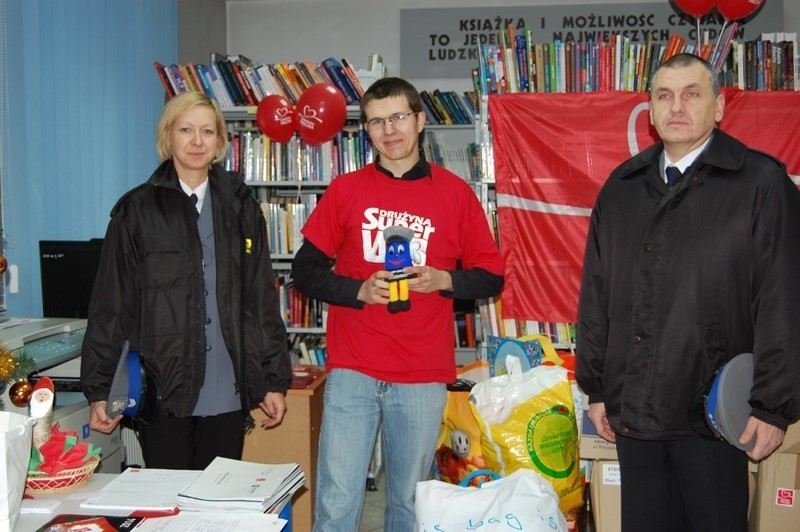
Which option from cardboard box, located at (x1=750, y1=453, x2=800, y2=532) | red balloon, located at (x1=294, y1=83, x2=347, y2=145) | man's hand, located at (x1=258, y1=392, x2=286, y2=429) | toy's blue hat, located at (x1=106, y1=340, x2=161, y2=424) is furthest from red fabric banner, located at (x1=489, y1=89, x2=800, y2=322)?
toy's blue hat, located at (x1=106, y1=340, x2=161, y2=424)

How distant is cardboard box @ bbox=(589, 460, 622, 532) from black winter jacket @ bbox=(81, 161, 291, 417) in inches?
48.8

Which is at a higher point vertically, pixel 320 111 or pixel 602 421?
pixel 320 111

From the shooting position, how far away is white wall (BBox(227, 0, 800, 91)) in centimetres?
582

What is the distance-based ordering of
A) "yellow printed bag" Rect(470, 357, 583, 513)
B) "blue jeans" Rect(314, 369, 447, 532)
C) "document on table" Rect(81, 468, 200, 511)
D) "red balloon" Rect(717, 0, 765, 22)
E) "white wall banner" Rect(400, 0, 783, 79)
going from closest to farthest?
"document on table" Rect(81, 468, 200, 511) → "blue jeans" Rect(314, 369, 447, 532) → "yellow printed bag" Rect(470, 357, 583, 513) → "red balloon" Rect(717, 0, 765, 22) → "white wall banner" Rect(400, 0, 783, 79)

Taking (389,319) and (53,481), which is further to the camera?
(389,319)

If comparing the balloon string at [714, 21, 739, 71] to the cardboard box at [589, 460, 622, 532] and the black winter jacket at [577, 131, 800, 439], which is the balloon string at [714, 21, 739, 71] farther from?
the cardboard box at [589, 460, 622, 532]

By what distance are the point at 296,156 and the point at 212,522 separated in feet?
9.67

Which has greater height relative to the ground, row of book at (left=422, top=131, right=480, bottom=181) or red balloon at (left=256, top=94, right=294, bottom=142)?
red balloon at (left=256, top=94, right=294, bottom=142)

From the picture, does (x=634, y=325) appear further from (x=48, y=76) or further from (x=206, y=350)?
(x=48, y=76)

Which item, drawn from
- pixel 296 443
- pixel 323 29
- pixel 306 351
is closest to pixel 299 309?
pixel 306 351

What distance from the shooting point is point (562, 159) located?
10.6 feet

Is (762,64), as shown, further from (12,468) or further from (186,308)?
(12,468)

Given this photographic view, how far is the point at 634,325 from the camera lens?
5.99ft

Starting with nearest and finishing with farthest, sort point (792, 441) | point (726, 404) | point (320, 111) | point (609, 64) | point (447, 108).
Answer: point (726, 404), point (792, 441), point (609, 64), point (320, 111), point (447, 108)
